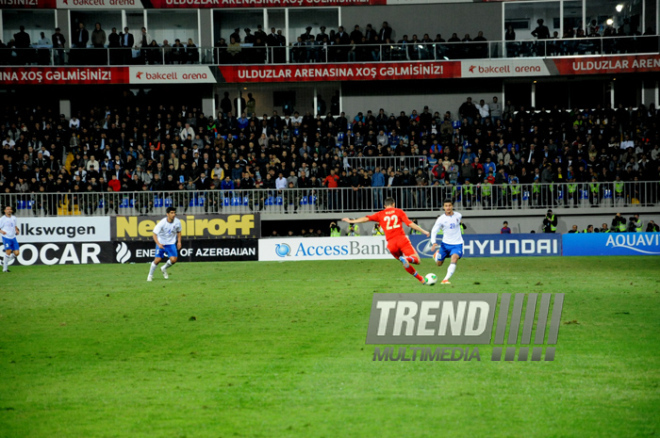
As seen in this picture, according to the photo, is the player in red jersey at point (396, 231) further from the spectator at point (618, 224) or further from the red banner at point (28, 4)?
the red banner at point (28, 4)

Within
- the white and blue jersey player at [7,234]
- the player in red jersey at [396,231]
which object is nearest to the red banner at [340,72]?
the white and blue jersey player at [7,234]

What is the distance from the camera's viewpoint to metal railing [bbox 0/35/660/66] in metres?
35.9

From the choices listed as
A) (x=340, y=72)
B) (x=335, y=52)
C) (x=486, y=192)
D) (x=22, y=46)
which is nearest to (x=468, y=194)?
(x=486, y=192)

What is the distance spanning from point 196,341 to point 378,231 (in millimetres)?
18714

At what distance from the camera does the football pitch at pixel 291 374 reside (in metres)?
6.64

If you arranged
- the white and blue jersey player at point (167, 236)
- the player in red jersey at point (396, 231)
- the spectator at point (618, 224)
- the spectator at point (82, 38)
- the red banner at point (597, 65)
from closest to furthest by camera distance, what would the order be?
the player in red jersey at point (396, 231)
the white and blue jersey player at point (167, 236)
the spectator at point (618, 224)
the red banner at point (597, 65)
the spectator at point (82, 38)

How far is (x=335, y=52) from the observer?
120ft

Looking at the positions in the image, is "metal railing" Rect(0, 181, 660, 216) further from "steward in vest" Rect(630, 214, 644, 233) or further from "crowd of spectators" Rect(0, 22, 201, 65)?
"crowd of spectators" Rect(0, 22, 201, 65)

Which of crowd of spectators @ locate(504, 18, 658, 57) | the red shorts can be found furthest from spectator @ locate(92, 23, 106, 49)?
the red shorts

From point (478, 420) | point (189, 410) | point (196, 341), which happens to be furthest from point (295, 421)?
point (196, 341)

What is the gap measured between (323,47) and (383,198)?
35.4ft

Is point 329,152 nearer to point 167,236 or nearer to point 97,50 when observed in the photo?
point 167,236

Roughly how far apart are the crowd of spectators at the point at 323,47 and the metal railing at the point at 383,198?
367 inches

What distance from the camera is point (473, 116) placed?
35.1 m
